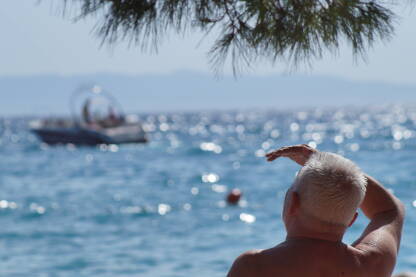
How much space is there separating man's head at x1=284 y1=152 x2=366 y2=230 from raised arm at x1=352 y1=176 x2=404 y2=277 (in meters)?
0.16

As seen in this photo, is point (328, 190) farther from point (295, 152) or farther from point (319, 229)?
point (295, 152)

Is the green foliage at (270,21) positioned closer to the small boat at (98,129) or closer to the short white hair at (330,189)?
the short white hair at (330,189)

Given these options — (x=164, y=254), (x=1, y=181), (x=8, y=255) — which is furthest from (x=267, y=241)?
(x=1, y=181)

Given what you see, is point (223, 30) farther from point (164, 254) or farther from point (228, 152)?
point (228, 152)

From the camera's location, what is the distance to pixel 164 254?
11.9 meters

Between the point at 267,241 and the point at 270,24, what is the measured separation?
10182 mm

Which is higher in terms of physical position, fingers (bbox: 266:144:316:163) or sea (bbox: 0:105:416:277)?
fingers (bbox: 266:144:316:163)

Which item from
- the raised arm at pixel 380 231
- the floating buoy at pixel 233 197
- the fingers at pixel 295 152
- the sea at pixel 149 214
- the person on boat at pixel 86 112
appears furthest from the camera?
the person on boat at pixel 86 112

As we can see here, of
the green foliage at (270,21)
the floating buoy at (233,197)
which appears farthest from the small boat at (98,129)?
the green foliage at (270,21)

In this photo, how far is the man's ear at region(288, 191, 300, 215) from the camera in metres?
1.76

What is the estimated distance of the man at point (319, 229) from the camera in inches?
68.3

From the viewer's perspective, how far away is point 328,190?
1732 mm

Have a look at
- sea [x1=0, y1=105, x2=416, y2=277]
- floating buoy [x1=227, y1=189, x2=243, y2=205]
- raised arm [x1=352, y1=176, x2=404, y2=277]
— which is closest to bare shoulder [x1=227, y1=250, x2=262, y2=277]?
raised arm [x1=352, y1=176, x2=404, y2=277]

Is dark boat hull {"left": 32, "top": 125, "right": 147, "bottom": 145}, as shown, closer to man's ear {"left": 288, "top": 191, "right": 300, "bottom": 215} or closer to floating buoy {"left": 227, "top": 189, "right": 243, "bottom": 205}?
floating buoy {"left": 227, "top": 189, "right": 243, "bottom": 205}
